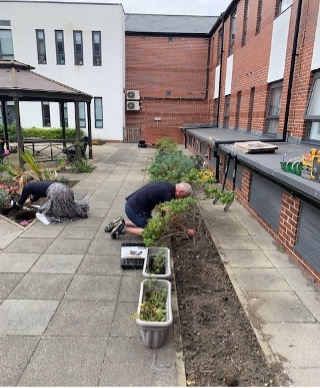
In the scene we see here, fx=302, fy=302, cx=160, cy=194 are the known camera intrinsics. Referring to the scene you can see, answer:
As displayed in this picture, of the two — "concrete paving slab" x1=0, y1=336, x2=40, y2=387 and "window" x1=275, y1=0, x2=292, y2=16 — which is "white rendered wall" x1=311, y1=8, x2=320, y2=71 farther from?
"concrete paving slab" x1=0, y1=336, x2=40, y2=387

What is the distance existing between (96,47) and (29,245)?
1843 cm

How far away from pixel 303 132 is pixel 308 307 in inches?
157

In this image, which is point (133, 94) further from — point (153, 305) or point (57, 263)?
point (153, 305)

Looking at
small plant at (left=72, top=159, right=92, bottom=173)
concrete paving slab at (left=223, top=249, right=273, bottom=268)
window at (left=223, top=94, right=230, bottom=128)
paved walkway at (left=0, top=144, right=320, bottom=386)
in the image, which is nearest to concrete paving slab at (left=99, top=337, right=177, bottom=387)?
paved walkway at (left=0, top=144, right=320, bottom=386)

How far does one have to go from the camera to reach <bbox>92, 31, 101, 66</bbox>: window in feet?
63.8

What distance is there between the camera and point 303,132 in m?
5.95

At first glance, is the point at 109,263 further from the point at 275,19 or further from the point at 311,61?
the point at 275,19

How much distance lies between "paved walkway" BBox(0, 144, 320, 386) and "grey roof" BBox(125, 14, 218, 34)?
62.7 ft

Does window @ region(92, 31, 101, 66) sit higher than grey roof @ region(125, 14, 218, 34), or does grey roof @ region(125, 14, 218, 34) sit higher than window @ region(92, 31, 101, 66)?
grey roof @ region(125, 14, 218, 34)

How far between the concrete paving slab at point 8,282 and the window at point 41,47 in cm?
1953

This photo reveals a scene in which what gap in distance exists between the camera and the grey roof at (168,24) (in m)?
20.5

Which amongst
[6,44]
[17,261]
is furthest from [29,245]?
[6,44]

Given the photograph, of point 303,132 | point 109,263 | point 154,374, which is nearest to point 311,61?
point 303,132

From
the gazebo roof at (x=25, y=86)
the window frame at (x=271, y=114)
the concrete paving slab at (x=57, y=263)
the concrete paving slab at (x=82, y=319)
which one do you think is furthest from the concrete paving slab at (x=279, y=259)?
the gazebo roof at (x=25, y=86)
